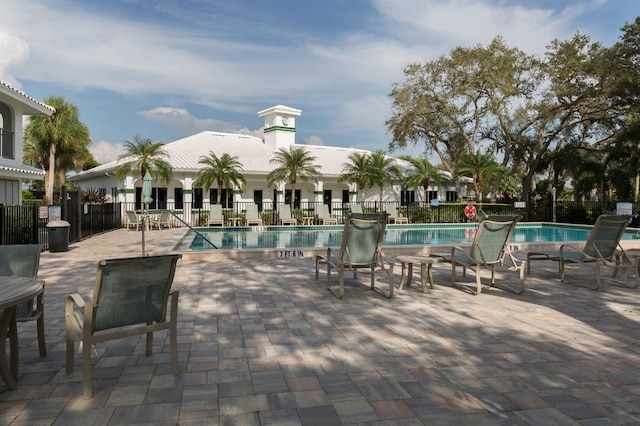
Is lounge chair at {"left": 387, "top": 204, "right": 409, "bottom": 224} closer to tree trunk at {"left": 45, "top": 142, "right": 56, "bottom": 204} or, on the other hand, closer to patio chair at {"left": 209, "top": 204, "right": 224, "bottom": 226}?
patio chair at {"left": 209, "top": 204, "right": 224, "bottom": 226}

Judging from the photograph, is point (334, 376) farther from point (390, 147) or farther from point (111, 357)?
point (390, 147)

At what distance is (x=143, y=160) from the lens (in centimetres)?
2209

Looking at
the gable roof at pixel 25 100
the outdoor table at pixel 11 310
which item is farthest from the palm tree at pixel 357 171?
the outdoor table at pixel 11 310

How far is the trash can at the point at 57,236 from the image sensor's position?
1107cm

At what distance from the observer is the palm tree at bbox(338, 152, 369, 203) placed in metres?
27.2

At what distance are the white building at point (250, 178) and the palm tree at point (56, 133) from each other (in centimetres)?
209

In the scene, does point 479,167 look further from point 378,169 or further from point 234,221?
point 234,221

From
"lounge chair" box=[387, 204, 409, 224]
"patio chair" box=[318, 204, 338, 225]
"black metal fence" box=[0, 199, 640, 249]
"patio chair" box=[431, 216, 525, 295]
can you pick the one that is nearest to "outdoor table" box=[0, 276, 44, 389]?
"patio chair" box=[431, 216, 525, 295]

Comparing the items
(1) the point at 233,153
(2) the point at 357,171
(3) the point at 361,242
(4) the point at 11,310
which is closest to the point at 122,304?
(4) the point at 11,310

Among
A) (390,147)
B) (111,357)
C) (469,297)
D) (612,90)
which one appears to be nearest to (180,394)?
(111,357)

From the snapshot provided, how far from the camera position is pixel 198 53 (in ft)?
54.4

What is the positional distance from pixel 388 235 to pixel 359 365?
15481 millimetres

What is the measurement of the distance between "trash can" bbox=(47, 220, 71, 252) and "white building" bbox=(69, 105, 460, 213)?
12.3 meters

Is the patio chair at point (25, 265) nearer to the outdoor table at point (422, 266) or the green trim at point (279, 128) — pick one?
the outdoor table at point (422, 266)
